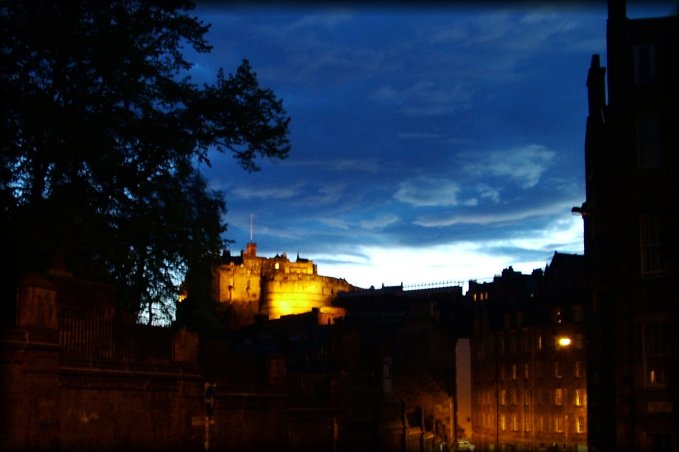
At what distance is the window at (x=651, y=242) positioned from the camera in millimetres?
26078

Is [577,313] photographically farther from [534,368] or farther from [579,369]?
[534,368]

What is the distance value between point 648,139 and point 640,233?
2644 mm

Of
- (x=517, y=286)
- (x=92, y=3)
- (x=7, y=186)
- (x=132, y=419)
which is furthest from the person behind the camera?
(x=517, y=286)

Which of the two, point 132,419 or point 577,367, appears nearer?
point 132,419

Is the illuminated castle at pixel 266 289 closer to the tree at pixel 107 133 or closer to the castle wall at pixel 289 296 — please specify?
the castle wall at pixel 289 296

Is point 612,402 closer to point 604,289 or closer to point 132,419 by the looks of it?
point 604,289

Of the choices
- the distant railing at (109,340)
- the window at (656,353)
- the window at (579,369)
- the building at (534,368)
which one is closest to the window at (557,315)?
the building at (534,368)

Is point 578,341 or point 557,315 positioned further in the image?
point 557,315

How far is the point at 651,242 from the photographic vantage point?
26344 millimetres

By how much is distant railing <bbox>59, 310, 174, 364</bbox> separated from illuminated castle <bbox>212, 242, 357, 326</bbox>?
419 ft

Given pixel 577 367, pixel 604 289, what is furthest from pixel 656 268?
pixel 577 367

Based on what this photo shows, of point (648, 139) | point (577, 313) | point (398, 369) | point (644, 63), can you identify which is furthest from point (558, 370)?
point (644, 63)

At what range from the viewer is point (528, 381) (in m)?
81.0

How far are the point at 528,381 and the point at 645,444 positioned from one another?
56.7 m
